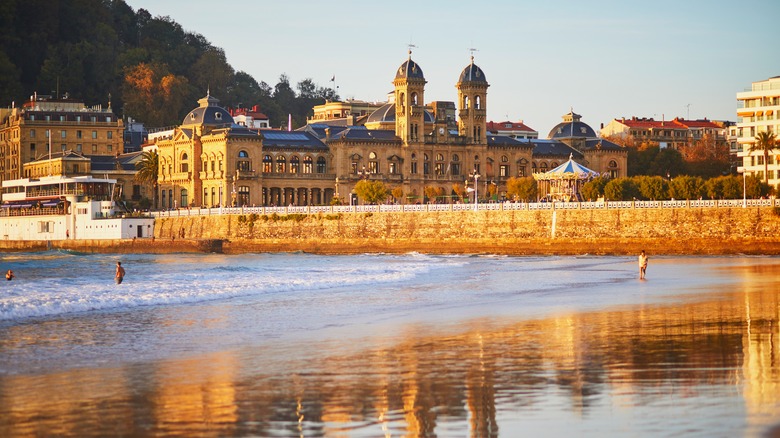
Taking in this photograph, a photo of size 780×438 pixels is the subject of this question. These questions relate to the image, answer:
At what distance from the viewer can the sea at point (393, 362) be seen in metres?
16.5

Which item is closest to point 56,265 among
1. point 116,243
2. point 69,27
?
point 116,243

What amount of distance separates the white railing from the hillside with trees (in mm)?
58040

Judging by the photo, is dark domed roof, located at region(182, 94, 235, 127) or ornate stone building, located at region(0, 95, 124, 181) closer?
dark domed roof, located at region(182, 94, 235, 127)

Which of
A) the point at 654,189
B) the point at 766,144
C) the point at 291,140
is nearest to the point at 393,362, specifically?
the point at 654,189

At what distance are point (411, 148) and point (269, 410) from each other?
109 m

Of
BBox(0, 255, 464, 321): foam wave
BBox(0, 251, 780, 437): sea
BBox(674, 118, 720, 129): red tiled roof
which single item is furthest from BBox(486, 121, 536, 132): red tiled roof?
BBox(0, 251, 780, 437): sea

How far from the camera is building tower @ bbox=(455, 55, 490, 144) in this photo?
423 ft

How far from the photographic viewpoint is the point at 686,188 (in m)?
90.6

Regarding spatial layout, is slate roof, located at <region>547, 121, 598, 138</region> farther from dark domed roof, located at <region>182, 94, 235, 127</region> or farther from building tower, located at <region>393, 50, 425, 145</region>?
dark domed roof, located at <region>182, 94, 235, 127</region>

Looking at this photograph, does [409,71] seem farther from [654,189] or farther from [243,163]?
[654,189]

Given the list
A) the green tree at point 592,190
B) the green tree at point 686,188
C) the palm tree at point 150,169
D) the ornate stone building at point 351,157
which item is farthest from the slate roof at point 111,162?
the green tree at point 686,188

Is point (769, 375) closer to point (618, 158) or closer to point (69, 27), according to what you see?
point (618, 158)

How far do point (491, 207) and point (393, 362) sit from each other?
63.9m

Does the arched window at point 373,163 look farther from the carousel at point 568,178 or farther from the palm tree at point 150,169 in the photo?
the carousel at point 568,178
